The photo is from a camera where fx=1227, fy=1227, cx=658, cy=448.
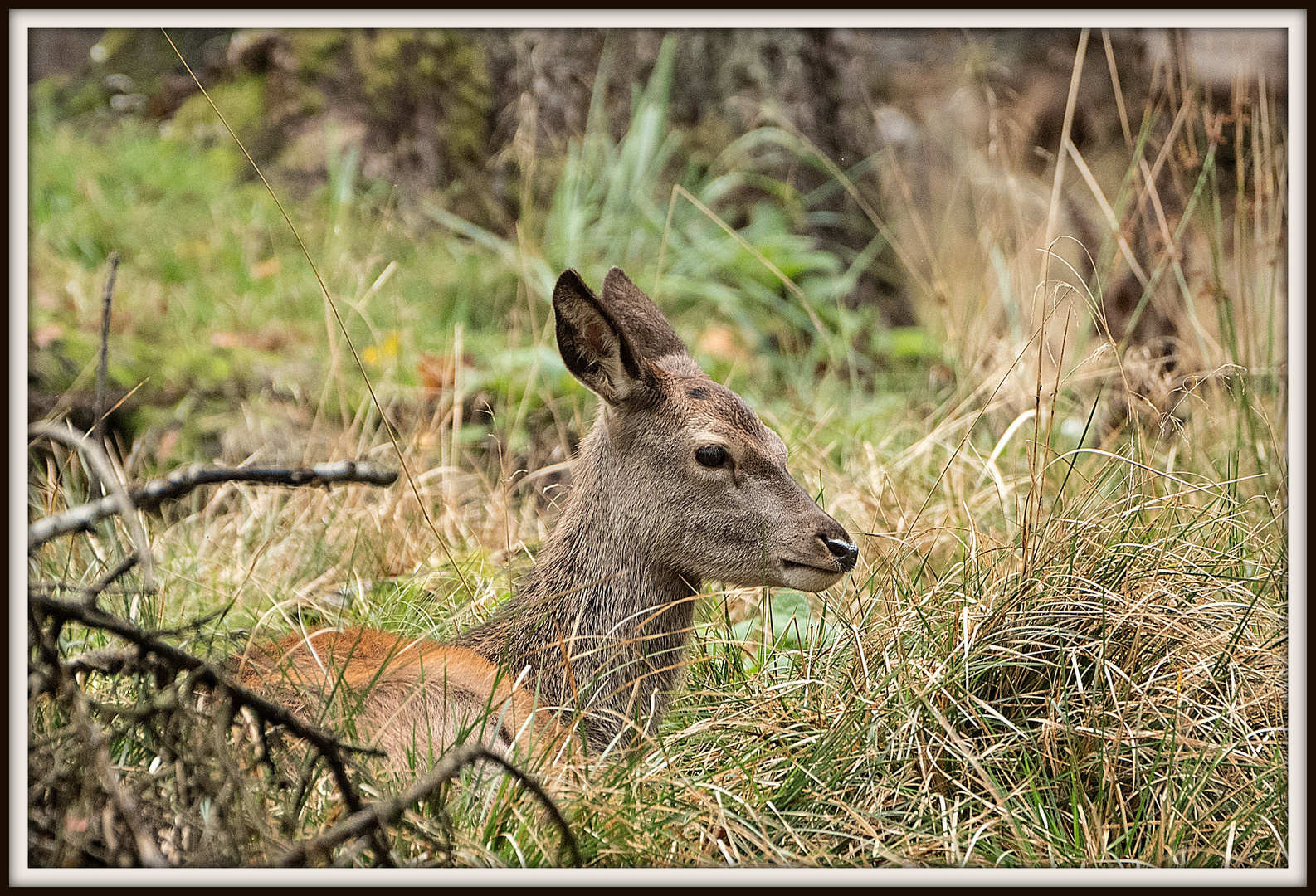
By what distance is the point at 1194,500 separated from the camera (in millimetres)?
3750

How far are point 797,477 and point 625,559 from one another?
143cm

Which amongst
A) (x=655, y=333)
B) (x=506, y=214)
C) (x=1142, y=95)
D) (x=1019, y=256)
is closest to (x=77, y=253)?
(x=506, y=214)

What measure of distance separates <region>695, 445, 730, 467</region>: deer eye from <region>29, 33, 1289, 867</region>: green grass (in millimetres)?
521

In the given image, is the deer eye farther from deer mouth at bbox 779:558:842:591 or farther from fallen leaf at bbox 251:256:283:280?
fallen leaf at bbox 251:256:283:280

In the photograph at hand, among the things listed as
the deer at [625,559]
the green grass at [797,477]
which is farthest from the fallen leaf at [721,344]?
the deer at [625,559]

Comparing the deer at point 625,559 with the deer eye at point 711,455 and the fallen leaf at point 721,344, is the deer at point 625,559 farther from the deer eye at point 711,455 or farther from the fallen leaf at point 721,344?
the fallen leaf at point 721,344

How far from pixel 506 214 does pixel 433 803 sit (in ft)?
16.4

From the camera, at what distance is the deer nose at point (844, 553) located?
3.27m

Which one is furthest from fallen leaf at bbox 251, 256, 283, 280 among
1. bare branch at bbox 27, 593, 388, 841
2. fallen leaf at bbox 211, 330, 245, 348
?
bare branch at bbox 27, 593, 388, 841

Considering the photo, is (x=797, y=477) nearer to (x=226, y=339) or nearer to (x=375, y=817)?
(x=375, y=817)

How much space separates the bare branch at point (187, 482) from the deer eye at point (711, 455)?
1141mm

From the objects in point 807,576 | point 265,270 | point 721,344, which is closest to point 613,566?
point 807,576

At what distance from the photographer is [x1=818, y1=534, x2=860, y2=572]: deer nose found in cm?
327

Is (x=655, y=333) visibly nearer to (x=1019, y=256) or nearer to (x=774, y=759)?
(x=774, y=759)
